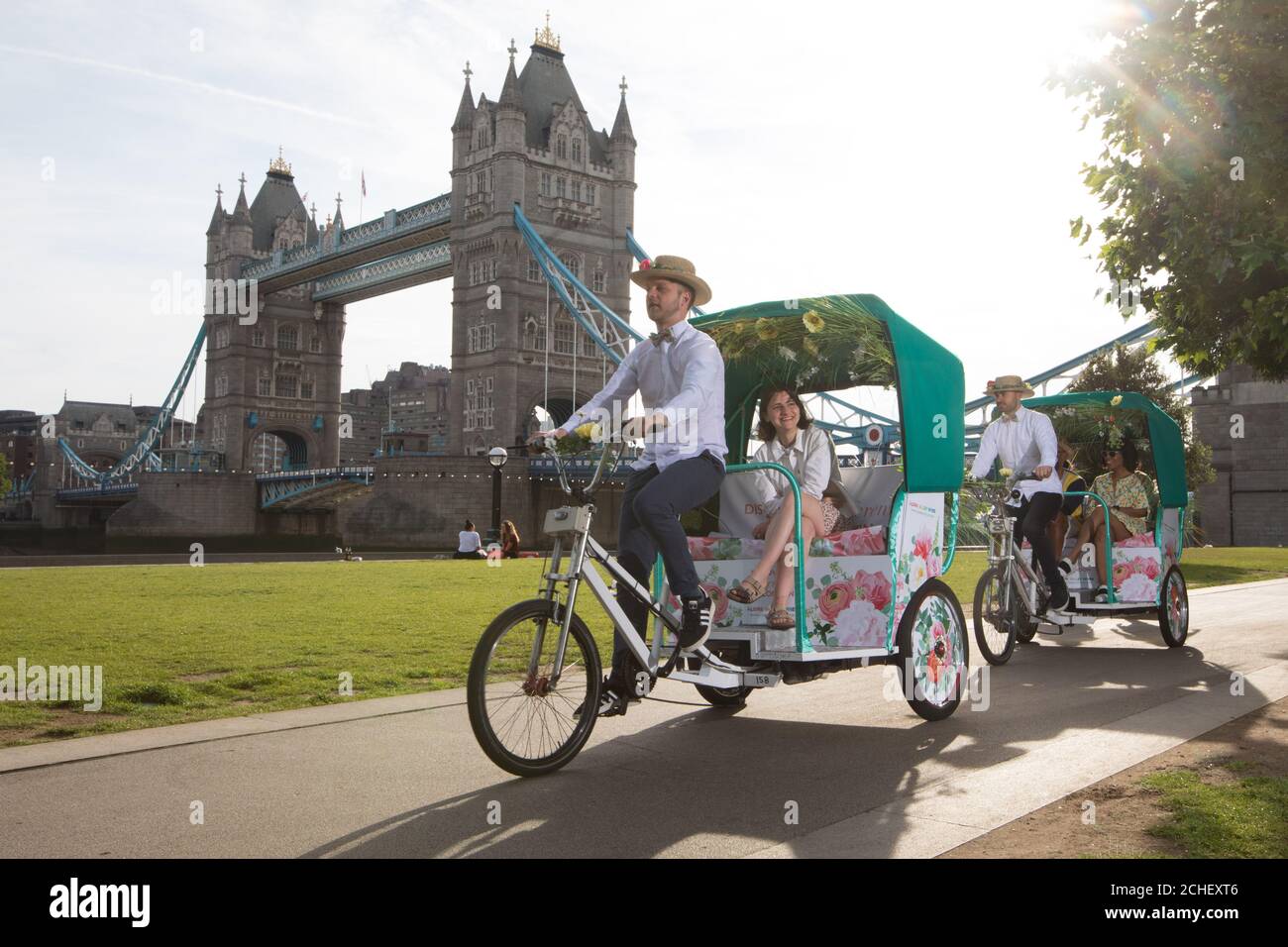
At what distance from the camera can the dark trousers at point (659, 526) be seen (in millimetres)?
5090

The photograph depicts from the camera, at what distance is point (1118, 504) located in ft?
33.7

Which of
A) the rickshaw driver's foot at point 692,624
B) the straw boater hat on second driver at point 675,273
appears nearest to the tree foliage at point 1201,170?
the straw boater hat on second driver at point 675,273

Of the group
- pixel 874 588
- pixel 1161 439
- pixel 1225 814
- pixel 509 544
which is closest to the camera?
pixel 1225 814

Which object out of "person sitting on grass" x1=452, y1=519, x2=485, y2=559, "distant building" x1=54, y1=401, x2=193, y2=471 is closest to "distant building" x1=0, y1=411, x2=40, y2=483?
"distant building" x1=54, y1=401, x2=193, y2=471

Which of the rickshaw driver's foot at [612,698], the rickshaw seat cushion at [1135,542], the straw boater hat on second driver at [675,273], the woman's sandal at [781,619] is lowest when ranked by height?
the rickshaw driver's foot at [612,698]

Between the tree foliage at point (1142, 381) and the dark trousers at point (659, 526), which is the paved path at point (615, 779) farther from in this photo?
the tree foliage at point (1142, 381)

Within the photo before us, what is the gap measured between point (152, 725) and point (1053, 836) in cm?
423

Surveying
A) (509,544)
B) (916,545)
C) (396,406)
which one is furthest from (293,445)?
(916,545)

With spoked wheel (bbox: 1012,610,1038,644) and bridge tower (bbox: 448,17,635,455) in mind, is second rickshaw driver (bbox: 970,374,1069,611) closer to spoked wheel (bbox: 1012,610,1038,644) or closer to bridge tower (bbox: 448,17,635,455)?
spoked wheel (bbox: 1012,610,1038,644)

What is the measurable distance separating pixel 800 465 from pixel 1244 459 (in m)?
50.2

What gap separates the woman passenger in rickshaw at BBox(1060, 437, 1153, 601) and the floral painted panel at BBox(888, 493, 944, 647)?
11.4 ft

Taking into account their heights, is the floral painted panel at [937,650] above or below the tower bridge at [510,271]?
below

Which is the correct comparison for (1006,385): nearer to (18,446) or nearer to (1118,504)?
(1118,504)
